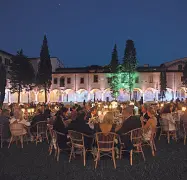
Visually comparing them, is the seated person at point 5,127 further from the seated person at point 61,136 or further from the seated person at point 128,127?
the seated person at point 128,127

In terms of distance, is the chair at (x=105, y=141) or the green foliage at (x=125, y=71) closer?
the chair at (x=105, y=141)

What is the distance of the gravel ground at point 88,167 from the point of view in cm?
608

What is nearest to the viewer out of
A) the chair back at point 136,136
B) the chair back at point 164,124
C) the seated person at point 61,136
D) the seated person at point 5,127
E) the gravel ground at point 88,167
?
the gravel ground at point 88,167

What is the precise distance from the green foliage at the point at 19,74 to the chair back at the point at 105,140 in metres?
40.6

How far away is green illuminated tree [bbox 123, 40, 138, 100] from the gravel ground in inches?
1532

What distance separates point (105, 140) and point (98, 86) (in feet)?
141

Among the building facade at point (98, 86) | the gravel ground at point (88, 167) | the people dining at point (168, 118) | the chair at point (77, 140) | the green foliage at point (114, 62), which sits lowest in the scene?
the gravel ground at point (88, 167)

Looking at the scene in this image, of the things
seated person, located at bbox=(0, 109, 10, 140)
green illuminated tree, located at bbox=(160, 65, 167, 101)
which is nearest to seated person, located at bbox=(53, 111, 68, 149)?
seated person, located at bbox=(0, 109, 10, 140)

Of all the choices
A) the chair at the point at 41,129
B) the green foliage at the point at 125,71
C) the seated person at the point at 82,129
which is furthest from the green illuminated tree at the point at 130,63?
the seated person at the point at 82,129

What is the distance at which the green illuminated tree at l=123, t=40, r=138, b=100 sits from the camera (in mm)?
47156

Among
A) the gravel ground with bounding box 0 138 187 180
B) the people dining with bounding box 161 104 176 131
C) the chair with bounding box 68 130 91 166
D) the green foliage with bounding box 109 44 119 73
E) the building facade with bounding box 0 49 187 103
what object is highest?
the green foliage with bounding box 109 44 119 73

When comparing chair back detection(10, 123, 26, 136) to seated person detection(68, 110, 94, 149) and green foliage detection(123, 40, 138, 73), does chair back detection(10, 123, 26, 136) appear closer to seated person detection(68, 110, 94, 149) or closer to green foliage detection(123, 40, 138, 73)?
seated person detection(68, 110, 94, 149)

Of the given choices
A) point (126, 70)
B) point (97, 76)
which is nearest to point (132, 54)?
point (126, 70)

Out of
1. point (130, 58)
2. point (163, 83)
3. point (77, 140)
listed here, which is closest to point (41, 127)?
point (77, 140)
